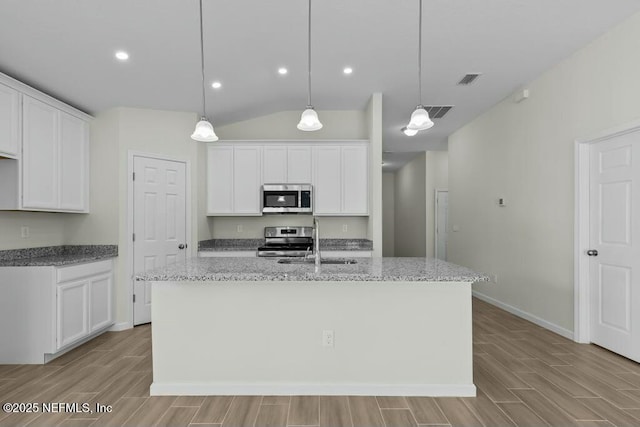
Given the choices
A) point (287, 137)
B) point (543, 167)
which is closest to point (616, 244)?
point (543, 167)

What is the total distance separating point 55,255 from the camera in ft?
12.9

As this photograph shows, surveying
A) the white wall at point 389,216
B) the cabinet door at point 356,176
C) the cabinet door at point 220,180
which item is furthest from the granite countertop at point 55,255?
the white wall at point 389,216

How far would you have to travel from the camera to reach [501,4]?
2.68 metres

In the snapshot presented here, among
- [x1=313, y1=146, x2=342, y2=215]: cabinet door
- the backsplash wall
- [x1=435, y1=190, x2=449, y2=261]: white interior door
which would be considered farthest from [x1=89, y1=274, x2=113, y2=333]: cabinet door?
[x1=435, y1=190, x2=449, y2=261]: white interior door

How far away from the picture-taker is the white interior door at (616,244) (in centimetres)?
302

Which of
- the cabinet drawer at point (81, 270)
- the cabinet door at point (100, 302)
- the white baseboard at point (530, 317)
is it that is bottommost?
the white baseboard at point (530, 317)

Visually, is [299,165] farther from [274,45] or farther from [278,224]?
[274,45]

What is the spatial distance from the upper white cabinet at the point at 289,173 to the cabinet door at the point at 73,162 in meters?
1.47

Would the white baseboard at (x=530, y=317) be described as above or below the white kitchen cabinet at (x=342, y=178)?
below

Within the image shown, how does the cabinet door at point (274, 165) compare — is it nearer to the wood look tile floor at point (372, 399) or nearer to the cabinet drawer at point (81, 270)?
the cabinet drawer at point (81, 270)

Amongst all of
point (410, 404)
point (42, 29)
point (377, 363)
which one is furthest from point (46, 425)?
point (42, 29)

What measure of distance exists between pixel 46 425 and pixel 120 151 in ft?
9.70

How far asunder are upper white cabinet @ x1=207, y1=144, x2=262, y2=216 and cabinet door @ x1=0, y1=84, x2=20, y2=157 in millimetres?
2126

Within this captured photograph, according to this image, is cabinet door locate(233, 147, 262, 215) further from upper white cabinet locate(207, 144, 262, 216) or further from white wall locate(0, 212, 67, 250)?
white wall locate(0, 212, 67, 250)
